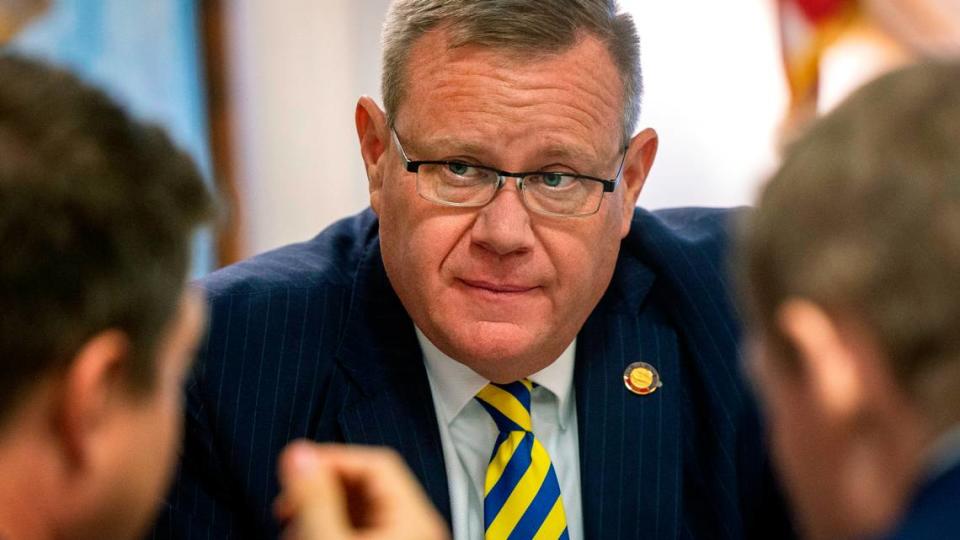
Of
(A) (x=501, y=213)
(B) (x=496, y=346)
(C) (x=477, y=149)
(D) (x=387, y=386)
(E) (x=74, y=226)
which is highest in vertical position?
(E) (x=74, y=226)

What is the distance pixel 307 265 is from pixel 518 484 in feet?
1.98

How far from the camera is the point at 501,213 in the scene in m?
2.04

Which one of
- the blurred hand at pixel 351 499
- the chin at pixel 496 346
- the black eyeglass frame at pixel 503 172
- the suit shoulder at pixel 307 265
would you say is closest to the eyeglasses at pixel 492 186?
the black eyeglass frame at pixel 503 172

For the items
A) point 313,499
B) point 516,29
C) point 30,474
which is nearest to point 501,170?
point 516,29

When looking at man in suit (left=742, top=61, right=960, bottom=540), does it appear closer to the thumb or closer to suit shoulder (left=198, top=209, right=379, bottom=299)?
the thumb

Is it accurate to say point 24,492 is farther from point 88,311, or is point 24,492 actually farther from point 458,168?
point 458,168

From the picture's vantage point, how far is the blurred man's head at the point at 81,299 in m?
1.07

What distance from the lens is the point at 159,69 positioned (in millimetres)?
4027

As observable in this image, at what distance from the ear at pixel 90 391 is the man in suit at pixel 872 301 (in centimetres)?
59

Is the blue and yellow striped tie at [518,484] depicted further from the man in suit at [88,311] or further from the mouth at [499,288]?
the man in suit at [88,311]

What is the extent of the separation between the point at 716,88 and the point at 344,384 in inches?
81.4

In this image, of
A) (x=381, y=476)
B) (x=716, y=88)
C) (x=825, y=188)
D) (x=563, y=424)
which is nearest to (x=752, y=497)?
(x=563, y=424)

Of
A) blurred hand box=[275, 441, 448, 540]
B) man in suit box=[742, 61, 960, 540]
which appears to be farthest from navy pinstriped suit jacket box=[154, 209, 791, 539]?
man in suit box=[742, 61, 960, 540]

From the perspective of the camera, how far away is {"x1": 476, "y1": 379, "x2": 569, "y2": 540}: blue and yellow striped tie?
6.68ft
